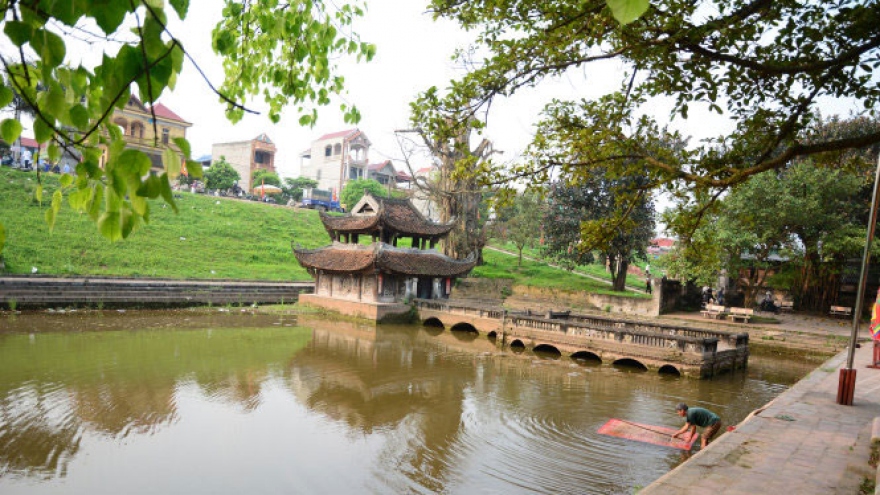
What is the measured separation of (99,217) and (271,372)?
44.3 ft

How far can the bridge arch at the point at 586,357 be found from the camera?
18828 mm

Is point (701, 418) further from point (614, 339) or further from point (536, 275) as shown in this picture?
point (536, 275)

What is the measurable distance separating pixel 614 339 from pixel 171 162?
17.8 metres

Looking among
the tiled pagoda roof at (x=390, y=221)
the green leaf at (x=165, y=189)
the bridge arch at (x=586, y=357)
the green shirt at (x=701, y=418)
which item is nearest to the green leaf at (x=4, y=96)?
the green leaf at (x=165, y=189)

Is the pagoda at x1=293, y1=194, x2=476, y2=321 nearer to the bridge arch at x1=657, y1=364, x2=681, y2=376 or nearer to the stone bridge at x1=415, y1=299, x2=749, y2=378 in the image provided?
the stone bridge at x1=415, y1=299, x2=749, y2=378

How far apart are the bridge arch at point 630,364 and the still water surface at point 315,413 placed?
82 centimetres

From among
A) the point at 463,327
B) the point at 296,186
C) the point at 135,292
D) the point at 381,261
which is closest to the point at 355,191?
the point at 296,186

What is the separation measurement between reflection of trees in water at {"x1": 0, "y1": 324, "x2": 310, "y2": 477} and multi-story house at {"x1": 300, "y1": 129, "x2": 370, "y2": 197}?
44480 mm

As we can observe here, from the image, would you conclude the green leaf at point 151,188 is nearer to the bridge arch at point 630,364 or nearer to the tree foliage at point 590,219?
the bridge arch at point 630,364

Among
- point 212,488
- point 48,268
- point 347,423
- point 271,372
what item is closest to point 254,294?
point 48,268

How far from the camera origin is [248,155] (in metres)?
58.4

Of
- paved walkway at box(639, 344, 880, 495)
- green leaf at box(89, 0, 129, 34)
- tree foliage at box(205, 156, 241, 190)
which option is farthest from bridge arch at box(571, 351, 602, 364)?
tree foliage at box(205, 156, 241, 190)

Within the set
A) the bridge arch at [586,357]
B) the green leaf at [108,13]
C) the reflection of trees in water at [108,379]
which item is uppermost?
the green leaf at [108,13]

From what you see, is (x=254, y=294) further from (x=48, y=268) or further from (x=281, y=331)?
(x=48, y=268)
